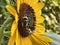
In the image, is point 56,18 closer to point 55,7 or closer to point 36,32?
point 55,7

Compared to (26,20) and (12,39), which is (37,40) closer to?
(26,20)

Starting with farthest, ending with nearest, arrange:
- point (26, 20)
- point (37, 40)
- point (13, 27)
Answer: point (37, 40)
point (26, 20)
point (13, 27)

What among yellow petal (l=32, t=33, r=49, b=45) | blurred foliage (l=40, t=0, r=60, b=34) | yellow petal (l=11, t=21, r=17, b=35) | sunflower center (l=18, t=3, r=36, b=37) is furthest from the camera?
blurred foliage (l=40, t=0, r=60, b=34)

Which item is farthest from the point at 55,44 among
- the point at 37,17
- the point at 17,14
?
the point at 17,14

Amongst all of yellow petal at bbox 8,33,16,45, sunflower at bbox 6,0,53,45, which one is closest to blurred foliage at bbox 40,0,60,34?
sunflower at bbox 6,0,53,45

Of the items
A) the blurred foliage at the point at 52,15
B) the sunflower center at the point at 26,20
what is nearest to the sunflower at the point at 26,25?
the sunflower center at the point at 26,20

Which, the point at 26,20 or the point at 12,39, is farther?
the point at 26,20

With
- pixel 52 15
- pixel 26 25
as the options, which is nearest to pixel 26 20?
pixel 26 25

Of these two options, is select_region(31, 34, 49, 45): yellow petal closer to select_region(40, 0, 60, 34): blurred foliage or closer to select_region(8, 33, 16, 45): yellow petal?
select_region(8, 33, 16, 45): yellow petal
